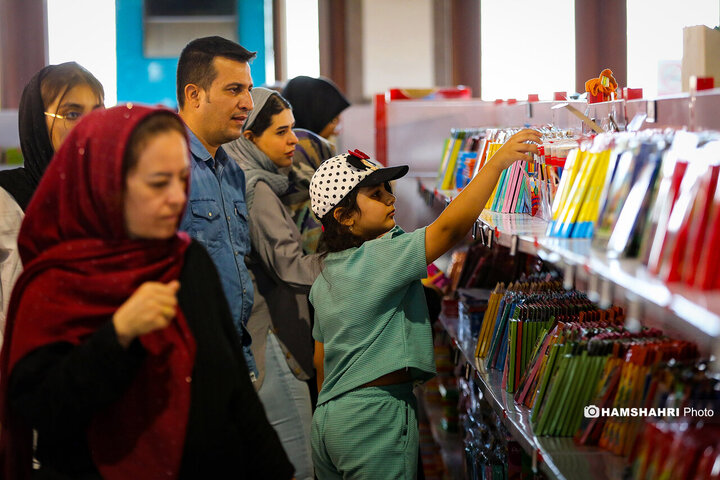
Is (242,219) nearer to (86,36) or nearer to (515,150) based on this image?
(515,150)

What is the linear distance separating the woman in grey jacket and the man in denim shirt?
11.2 inches

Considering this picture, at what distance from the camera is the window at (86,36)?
859 centimetres

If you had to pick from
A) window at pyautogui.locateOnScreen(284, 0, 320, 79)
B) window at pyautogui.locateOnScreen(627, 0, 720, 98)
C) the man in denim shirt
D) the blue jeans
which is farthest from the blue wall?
the man in denim shirt

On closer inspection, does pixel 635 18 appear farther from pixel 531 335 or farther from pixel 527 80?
pixel 531 335

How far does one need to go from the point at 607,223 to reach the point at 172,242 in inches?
34.3

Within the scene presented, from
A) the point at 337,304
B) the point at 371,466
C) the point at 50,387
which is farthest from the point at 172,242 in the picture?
the point at 371,466

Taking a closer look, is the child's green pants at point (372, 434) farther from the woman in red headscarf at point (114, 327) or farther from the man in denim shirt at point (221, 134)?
the woman in red headscarf at point (114, 327)

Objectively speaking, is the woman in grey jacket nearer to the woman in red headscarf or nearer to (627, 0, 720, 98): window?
the woman in red headscarf

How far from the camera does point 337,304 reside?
7.90ft

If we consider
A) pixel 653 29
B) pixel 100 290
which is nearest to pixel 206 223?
pixel 100 290

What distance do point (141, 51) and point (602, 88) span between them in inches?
287

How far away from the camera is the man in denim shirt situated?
2418mm

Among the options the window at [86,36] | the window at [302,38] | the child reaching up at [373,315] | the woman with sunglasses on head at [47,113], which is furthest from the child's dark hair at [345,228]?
the window at [86,36]

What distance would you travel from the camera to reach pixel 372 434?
7.77ft
